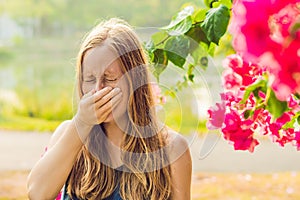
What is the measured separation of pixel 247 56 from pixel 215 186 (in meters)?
3.39

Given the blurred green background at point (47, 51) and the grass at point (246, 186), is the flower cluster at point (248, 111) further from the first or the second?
the blurred green background at point (47, 51)

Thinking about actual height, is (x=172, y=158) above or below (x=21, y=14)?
below

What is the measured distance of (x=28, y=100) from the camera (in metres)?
5.29

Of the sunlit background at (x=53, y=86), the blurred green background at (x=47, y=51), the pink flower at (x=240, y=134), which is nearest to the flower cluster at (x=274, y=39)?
the pink flower at (x=240, y=134)

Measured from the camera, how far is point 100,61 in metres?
0.82

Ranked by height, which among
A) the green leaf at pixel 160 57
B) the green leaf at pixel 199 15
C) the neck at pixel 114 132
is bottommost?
the neck at pixel 114 132

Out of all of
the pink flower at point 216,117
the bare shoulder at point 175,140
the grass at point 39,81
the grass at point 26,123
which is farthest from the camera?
the grass at point 39,81

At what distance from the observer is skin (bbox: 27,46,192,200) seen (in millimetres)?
765

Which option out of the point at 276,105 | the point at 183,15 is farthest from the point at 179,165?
the point at 276,105

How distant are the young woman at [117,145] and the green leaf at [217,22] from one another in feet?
0.51

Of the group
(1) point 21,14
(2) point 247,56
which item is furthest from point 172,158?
(1) point 21,14

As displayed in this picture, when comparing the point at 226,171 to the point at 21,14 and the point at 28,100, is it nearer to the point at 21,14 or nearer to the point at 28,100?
the point at 28,100

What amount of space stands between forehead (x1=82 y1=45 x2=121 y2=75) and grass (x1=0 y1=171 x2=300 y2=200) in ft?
8.93

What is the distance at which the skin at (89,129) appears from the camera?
76 centimetres
